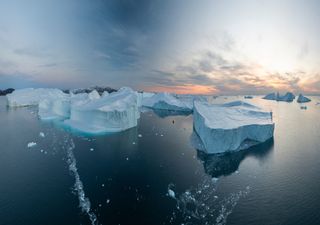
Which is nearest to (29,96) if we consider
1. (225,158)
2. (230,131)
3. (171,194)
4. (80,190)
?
(80,190)

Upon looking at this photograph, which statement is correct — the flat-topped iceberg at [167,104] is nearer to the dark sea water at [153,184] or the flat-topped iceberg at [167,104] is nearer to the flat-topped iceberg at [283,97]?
the dark sea water at [153,184]

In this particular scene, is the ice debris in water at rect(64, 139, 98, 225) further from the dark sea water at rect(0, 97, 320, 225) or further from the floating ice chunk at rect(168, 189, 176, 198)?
the floating ice chunk at rect(168, 189, 176, 198)

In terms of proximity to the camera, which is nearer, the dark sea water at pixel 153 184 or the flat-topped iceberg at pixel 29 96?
the dark sea water at pixel 153 184

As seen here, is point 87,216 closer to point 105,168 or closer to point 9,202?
point 9,202

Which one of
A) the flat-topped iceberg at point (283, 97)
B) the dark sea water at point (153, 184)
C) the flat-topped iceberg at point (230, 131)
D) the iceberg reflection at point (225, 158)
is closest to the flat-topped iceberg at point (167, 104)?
the flat-topped iceberg at point (230, 131)

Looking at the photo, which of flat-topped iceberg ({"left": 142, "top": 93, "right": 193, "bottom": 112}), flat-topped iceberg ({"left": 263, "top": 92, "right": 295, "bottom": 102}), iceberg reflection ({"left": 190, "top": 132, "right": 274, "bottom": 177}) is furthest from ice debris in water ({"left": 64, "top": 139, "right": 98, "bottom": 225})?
flat-topped iceberg ({"left": 263, "top": 92, "right": 295, "bottom": 102})

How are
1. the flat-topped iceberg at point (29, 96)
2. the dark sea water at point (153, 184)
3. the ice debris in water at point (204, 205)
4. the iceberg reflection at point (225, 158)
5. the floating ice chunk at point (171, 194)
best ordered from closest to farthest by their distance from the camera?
the ice debris in water at point (204, 205) < the dark sea water at point (153, 184) < the floating ice chunk at point (171, 194) < the iceberg reflection at point (225, 158) < the flat-topped iceberg at point (29, 96)

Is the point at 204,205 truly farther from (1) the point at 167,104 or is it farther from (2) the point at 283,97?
(2) the point at 283,97
